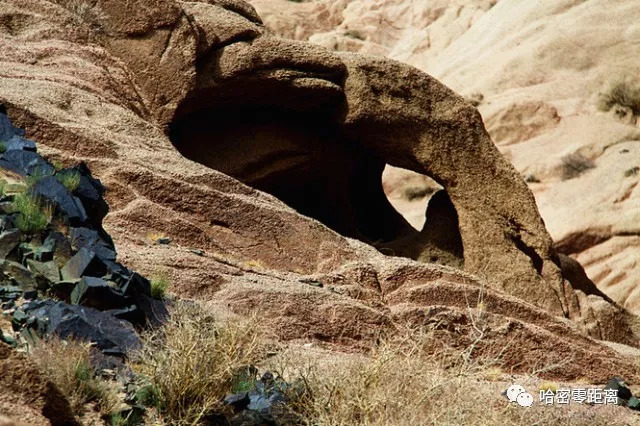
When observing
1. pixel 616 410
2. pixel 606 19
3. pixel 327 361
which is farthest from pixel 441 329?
pixel 606 19

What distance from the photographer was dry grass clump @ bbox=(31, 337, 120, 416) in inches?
213

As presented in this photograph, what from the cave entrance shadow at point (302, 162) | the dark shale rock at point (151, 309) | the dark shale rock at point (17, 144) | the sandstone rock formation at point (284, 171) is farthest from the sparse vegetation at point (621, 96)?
the dark shale rock at point (151, 309)

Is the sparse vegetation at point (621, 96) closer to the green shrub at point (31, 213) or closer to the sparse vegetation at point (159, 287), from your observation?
the sparse vegetation at point (159, 287)

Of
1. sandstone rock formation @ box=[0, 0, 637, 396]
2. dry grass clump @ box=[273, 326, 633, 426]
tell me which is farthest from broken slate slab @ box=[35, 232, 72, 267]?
dry grass clump @ box=[273, 326, 633, 426]

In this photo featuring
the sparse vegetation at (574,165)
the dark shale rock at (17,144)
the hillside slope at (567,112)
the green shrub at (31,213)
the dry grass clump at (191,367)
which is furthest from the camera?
the sparse vegetation at (574,165)

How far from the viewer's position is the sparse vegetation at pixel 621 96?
23609 mm

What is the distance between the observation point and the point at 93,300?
668 cm

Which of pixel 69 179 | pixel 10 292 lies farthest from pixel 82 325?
pixel 69 179

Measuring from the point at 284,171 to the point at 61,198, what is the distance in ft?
23.0

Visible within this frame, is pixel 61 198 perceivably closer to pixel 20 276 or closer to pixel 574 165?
pixel 20 276

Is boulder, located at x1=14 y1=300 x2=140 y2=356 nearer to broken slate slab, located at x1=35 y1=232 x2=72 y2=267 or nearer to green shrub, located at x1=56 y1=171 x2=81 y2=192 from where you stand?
broken slate slab, located at x1=35 y1=232 x2=72 y2=267

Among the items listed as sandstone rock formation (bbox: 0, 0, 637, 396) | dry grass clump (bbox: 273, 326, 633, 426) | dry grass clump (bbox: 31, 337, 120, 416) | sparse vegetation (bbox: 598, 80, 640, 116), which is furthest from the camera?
sparse vegetation (bbox: 598, 80, 640, 116)

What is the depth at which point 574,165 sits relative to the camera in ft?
73.8

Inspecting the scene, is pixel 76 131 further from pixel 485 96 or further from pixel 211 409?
pixel 485 96
